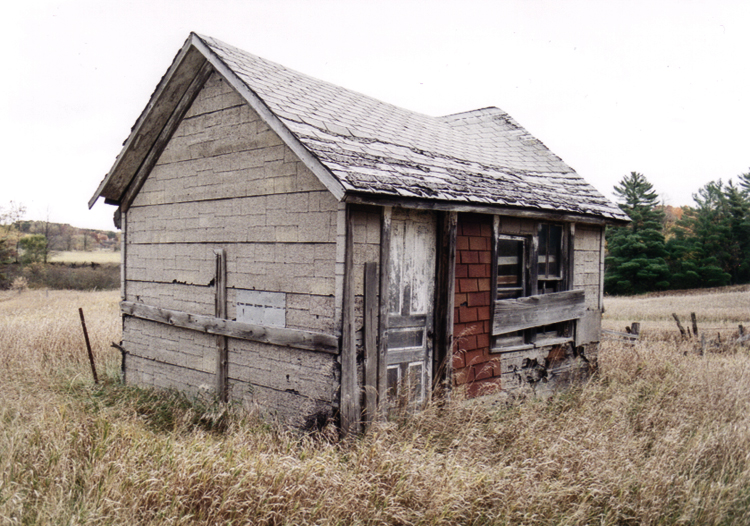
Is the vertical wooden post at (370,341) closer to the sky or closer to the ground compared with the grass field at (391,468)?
closer to the sky

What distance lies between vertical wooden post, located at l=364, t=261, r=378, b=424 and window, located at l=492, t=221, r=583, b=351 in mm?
2248

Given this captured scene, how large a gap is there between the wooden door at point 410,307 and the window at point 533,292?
1280 millimetres

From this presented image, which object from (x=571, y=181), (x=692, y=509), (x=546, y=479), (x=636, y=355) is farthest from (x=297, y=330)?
(x=636, y=355)

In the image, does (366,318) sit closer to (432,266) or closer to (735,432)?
(432,266)

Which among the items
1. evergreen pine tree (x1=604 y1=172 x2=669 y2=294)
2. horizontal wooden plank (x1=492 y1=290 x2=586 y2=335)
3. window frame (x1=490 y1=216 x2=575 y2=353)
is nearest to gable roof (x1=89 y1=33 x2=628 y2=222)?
window frame (x1=490 y1=216 x2=575 y2=353)

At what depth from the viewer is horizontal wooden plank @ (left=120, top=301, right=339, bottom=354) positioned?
18.4ft

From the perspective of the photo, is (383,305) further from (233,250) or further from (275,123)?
(275,123)

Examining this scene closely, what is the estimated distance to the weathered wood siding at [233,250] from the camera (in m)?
5.78

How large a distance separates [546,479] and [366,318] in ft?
7.55

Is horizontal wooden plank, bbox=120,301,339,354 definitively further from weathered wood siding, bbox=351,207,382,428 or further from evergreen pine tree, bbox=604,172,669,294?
evergreen pine tree, bbox=604,172,669,294

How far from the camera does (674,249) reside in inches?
1722

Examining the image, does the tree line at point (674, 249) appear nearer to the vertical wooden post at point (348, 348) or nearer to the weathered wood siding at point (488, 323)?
the weathered wood siding at point (488, 323)

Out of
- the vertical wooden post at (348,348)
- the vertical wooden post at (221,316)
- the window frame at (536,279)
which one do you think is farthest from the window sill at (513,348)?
the vertical wooden post at (221,316)

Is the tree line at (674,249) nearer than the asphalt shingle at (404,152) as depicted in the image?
No
